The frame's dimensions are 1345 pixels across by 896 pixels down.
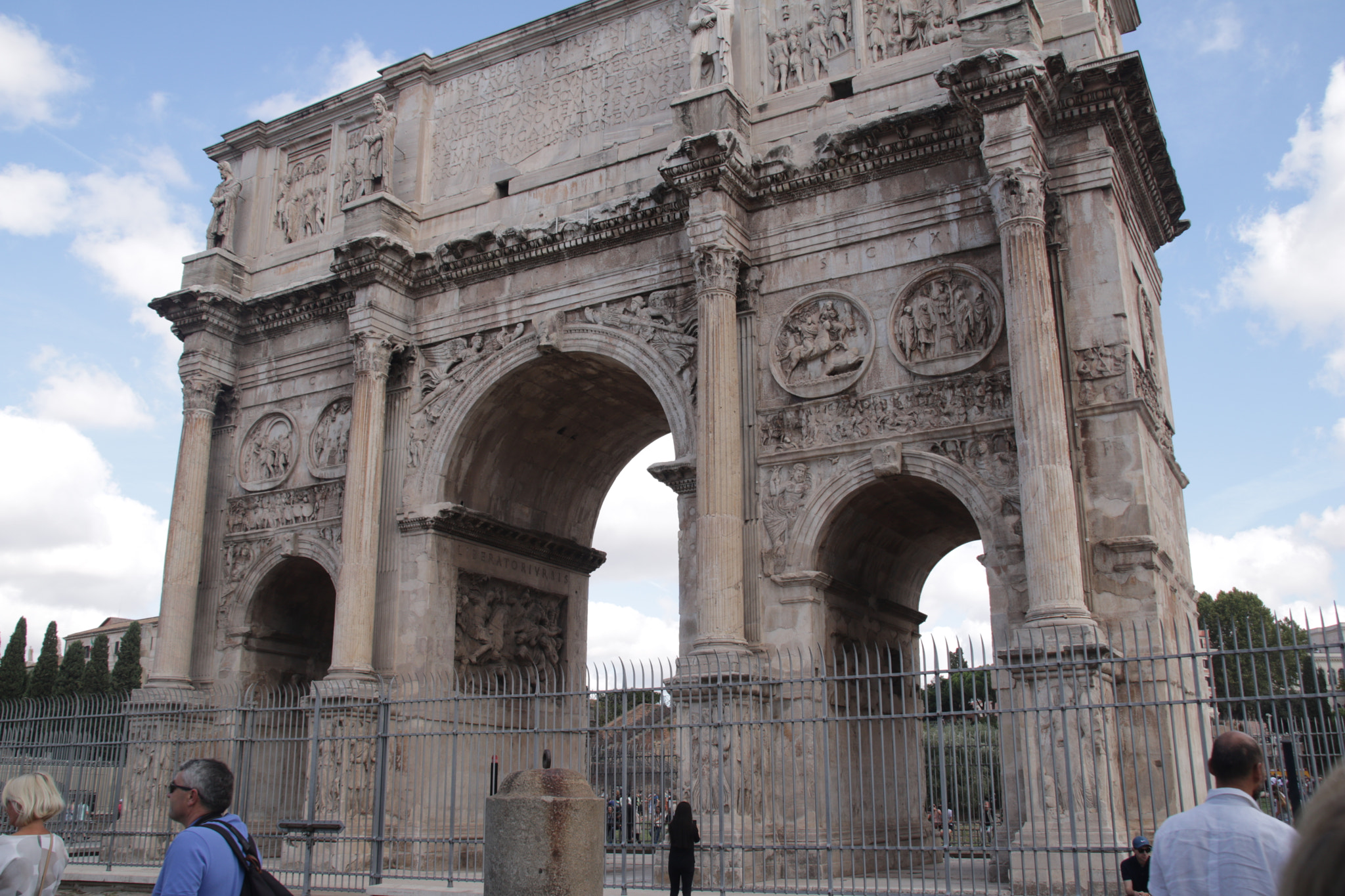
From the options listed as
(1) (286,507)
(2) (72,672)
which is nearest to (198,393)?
(1) (286,507)

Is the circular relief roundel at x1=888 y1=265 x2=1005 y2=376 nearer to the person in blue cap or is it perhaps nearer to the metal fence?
the metal fence

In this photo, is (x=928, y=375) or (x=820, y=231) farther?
(x=820, y=231)

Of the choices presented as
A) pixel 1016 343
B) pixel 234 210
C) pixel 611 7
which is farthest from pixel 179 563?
pixel 1016 343

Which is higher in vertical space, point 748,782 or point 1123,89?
point 1123,89

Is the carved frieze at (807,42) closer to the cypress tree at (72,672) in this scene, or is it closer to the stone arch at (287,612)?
the stone arch at (287,612)

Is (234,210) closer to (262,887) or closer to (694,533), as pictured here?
(694,533)

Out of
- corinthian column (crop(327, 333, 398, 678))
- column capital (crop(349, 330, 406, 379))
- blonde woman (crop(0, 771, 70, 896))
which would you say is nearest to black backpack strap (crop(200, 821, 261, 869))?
blonde woman (crop(0, 771, 70, 896))

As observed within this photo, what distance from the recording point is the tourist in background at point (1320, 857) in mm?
1562

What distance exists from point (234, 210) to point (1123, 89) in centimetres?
1491

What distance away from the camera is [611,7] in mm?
17859

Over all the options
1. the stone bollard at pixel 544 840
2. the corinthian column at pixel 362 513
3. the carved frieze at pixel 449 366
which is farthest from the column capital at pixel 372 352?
the stone bollard at pixel 544 840

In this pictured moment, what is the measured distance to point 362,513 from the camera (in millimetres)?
16922

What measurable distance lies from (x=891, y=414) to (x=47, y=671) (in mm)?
51103

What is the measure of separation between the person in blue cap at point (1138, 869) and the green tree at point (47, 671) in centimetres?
5387
